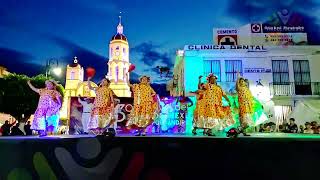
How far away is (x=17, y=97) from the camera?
22547 millimetres

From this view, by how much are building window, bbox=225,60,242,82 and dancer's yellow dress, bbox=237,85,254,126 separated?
10002 mm

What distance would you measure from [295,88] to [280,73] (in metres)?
1.10

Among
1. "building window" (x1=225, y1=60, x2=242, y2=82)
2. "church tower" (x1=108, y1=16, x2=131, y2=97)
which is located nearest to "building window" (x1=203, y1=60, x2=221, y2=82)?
"building window" (x1=225, y1=60, x2=242, y2=82)

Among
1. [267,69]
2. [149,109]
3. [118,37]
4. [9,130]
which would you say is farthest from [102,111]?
[118,37]

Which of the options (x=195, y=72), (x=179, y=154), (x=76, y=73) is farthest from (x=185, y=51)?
(x=76, y=73)

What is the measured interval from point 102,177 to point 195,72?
13.6 m

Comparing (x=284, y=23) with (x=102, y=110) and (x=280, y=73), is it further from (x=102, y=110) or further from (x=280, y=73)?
(x=102, y=110)

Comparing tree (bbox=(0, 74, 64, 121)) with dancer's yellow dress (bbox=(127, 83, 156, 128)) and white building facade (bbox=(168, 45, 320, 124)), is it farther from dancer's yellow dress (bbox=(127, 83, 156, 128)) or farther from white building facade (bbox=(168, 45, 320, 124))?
dancer's yellow dress (bbox=(127, 83, 156, 128))

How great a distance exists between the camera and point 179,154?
172 inches

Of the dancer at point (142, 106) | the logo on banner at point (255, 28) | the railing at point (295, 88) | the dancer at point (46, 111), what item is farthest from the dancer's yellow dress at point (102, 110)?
the logo on banner at point (255, 28)

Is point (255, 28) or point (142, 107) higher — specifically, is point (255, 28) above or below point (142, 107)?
above

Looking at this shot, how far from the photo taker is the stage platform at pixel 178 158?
4.23 m

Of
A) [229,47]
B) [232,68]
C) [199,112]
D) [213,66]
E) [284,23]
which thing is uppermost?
[284,23]

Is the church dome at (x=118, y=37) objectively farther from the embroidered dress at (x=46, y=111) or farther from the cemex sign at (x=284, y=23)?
the embroidered dress at (x=46, y=111)
